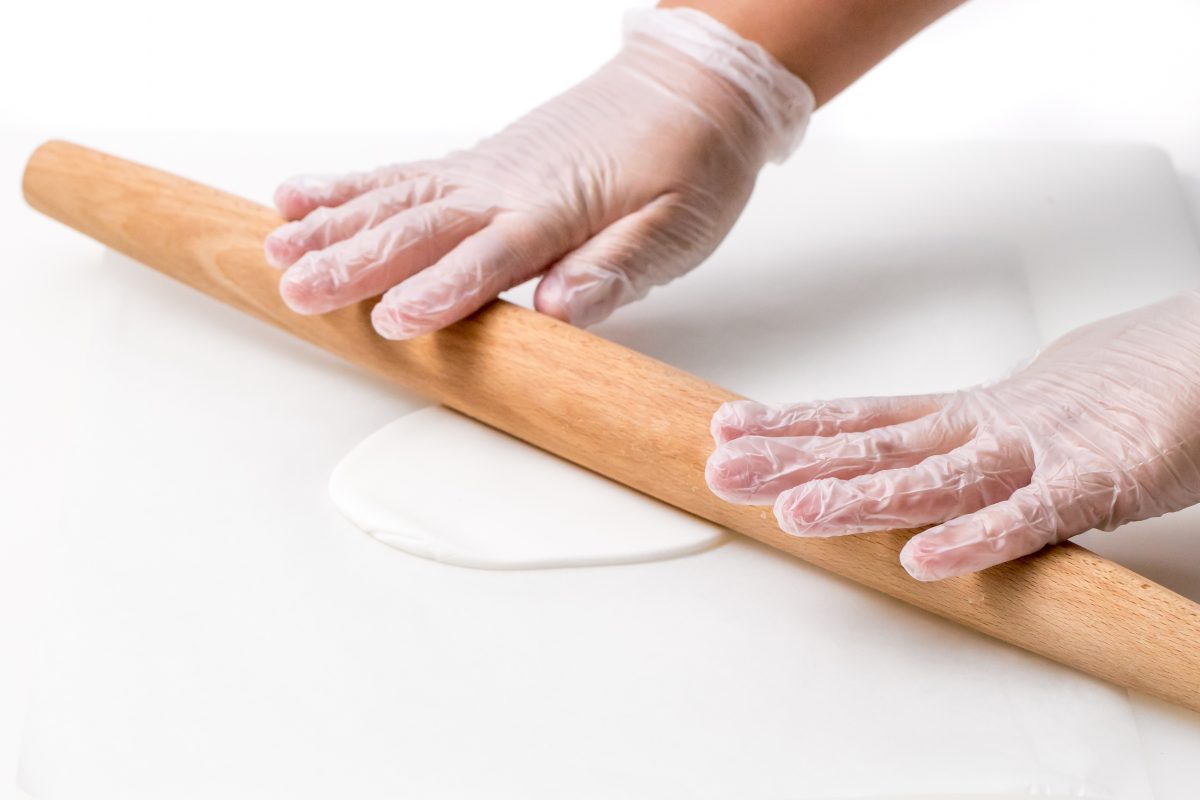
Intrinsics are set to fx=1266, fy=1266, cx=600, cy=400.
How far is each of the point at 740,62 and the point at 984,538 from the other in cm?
112

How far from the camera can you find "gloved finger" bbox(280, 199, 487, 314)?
209 centimetres

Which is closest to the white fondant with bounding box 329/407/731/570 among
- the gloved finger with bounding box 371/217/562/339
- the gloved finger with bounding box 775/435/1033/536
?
the gloved finger with bounding box 371/217/562/339

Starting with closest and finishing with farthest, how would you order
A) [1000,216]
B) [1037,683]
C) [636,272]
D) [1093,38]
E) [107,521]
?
[1037,683] < [107,521] < [636,272] < [1000,216] < [1093,38]

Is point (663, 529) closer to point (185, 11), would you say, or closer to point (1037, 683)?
point (1037, 683)

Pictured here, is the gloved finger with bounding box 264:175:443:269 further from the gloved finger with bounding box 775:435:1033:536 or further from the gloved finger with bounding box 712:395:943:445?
the gloved finger with bounding box 775:435:1033:536

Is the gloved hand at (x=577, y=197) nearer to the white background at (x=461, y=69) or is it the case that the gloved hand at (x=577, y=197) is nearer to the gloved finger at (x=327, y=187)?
the gloved finger at (x=327, y=187)

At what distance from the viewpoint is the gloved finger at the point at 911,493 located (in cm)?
161

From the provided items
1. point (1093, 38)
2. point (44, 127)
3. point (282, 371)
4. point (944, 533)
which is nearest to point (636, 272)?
point (282, 371)

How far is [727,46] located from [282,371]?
1.02 metres

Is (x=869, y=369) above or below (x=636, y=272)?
below

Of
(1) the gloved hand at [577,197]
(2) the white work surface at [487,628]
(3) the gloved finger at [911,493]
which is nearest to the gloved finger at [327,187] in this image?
(1) the gloved hand at [577,197]

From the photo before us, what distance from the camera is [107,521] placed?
6.39ft

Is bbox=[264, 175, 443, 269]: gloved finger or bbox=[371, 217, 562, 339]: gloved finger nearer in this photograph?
bbox=[371, 217, 562, 339]: gloved finger

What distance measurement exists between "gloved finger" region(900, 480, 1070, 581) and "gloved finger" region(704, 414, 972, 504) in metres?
0.13
